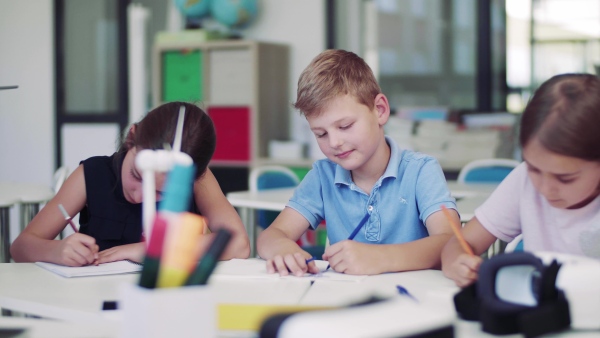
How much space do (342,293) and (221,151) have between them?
147 inches

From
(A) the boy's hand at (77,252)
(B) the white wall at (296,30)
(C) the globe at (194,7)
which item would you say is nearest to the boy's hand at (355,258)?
(A) the boy's hand at (77,252)

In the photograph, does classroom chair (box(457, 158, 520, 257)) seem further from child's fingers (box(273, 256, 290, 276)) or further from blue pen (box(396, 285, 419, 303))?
blue pen (box(396, 285, 419, 303))

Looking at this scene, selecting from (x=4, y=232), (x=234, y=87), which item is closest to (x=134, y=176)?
(x=4, y=232)

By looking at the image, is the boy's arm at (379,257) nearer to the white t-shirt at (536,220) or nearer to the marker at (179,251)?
the white t-shirt at (536,220)

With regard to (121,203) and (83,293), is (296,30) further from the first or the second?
(83,293)

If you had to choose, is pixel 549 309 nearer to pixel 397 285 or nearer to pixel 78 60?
pixel 397 285

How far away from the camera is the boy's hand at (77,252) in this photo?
1569 millimetres

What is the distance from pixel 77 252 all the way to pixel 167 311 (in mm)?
830

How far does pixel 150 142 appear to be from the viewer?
1.64 m

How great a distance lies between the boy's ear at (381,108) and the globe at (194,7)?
136 inches

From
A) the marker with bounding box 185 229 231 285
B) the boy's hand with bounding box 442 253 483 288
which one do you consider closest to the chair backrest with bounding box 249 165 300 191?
the boy's hand with bounding box 442 253 483 288

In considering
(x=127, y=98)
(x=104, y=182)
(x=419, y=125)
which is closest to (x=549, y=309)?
(x=104, y=182)

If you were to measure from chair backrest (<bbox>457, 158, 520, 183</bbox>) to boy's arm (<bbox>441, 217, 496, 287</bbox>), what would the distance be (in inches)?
74.9

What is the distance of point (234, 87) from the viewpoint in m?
4.90
